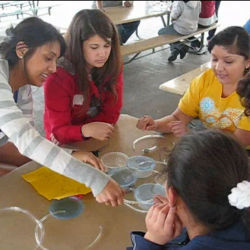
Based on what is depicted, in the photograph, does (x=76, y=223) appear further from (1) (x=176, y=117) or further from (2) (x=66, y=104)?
(1) (x=176, y=117)

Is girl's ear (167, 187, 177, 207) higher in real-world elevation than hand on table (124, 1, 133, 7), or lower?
lower

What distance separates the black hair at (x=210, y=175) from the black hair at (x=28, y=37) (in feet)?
2.51

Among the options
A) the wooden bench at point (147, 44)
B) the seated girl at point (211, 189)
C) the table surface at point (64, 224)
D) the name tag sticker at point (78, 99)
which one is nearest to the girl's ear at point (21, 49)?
the name tag sticker at point (78, 99)

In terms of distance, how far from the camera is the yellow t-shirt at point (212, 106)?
4.89ft

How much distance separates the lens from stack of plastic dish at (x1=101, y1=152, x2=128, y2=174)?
121 centimetres

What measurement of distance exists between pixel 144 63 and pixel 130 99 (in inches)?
49.1

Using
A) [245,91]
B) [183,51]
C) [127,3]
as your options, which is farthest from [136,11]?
[245,91]

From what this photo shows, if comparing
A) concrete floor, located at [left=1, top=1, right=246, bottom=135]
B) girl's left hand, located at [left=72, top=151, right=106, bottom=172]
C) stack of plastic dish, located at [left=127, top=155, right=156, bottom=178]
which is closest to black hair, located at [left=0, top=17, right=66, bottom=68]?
girl's left hand, located at [left=72, top=151, right=106, bottom=172]

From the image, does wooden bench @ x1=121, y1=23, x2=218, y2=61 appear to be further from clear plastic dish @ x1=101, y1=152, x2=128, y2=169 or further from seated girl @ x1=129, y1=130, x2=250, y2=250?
seated girl @ x1=129, y1=130, x2=250, y2=250

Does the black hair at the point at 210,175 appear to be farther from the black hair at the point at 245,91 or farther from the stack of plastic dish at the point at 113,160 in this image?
the black hair at the point at 245,91

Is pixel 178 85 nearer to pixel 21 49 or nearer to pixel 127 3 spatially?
pixel 21 49

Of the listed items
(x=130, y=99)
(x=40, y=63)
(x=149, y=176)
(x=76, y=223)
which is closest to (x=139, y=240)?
(x=76, y=223)

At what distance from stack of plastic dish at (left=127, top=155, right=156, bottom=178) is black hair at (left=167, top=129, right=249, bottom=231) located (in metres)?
0.43

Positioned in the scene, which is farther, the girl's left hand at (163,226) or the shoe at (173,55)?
the shoe at (173,55)
